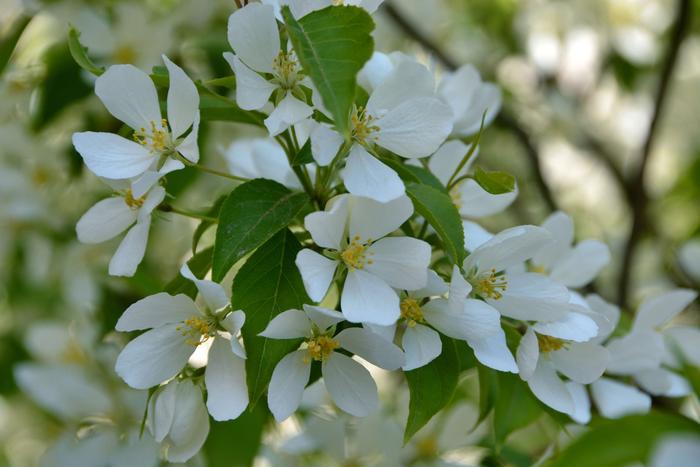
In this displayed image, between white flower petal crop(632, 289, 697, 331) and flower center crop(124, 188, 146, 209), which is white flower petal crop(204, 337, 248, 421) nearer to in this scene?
flower center crop(124, 188, 146, 209)

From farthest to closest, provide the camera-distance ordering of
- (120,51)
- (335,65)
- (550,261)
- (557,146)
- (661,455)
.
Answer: (557,146), (120,51), (550,261), (335,65), (661,455)

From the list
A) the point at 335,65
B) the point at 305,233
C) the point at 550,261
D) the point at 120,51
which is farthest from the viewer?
the point at 120,51

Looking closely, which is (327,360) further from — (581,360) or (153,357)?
(581,360)

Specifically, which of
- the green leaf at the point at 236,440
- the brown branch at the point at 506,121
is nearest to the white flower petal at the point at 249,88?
the green leaf at the point at 236,440

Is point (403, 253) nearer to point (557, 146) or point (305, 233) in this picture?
point (305, 233)

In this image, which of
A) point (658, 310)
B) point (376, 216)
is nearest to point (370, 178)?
point (376, 216)

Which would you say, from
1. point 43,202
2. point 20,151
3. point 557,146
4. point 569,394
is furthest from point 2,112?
point 557,146
